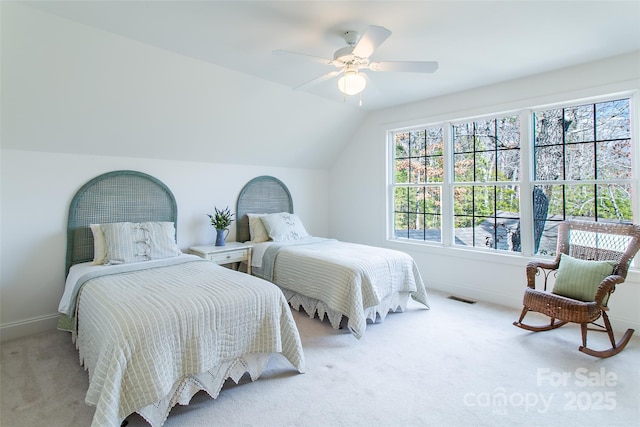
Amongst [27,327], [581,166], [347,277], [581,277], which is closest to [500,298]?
[581,277]

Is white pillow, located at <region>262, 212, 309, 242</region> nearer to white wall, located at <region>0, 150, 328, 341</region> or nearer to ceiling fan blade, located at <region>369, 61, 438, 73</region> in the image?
white wall, located at <region>0, 150, 328, 341</region>

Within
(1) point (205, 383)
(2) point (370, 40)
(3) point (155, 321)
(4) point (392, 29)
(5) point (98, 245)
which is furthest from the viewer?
(5) point (98, 245)

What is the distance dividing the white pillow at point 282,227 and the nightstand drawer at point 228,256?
0.43 m

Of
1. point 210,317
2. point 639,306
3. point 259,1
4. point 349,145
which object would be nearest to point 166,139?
point 259,1

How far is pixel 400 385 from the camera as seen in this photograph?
2146mm

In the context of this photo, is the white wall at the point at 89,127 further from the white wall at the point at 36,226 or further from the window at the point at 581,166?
the window at the point at 581,166

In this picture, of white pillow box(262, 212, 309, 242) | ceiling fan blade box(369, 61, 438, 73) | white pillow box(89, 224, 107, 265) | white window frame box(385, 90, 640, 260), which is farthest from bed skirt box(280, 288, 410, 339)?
ceiling fan blade box(369, 61, 438, 73)

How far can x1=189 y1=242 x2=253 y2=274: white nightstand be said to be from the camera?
369cm

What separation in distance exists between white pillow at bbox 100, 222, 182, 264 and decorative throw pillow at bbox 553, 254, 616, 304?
355 cm

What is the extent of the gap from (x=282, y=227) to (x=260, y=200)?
66cm

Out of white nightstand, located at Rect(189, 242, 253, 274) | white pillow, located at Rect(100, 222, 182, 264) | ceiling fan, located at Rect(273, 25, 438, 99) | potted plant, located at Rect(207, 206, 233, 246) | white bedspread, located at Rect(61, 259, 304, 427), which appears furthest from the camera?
potted plant, located at Rect(207, 206, 233, 246)

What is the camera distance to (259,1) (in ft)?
6.81

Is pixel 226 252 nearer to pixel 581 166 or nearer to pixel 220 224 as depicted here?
pixel 220 224

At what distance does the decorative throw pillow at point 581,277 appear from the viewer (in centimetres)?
262
